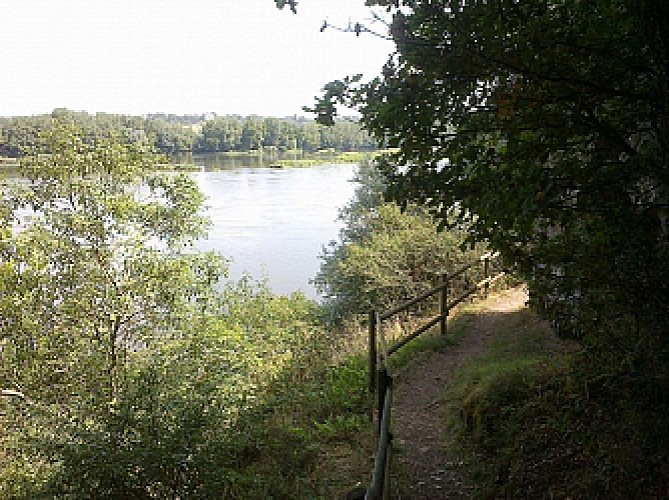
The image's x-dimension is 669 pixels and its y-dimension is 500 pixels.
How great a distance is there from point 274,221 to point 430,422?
114 feet

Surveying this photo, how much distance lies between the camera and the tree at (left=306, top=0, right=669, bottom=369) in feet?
8.99

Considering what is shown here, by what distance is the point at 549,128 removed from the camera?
2936 mm

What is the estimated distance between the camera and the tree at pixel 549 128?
8.99ft

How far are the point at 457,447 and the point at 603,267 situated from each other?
3000 millimetres

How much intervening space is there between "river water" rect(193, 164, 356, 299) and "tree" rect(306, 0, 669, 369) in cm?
1504

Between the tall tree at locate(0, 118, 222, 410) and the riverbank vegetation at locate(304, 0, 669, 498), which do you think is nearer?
the riverbank vegetation at locate(304, 0, 669, 498)

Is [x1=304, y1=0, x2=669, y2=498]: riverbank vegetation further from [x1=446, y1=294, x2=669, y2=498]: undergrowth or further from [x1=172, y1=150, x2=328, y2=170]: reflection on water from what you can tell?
[x1=172, y1=150, x2=328, y2=170]: reflection on water

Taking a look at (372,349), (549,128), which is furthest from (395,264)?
(549,128)

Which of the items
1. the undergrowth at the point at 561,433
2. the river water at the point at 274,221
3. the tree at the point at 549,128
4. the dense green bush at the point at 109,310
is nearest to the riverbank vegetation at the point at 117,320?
the dense green bush at the point at 109,310

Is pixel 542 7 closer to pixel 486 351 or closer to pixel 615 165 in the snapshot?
pixel 615 165

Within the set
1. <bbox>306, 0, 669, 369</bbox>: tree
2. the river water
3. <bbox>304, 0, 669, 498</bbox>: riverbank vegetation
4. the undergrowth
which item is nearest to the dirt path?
the undergrowth

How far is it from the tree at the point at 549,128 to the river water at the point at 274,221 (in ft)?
49.4

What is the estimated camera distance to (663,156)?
2689 mm

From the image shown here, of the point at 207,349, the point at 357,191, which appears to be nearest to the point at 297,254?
the point at 357,191
